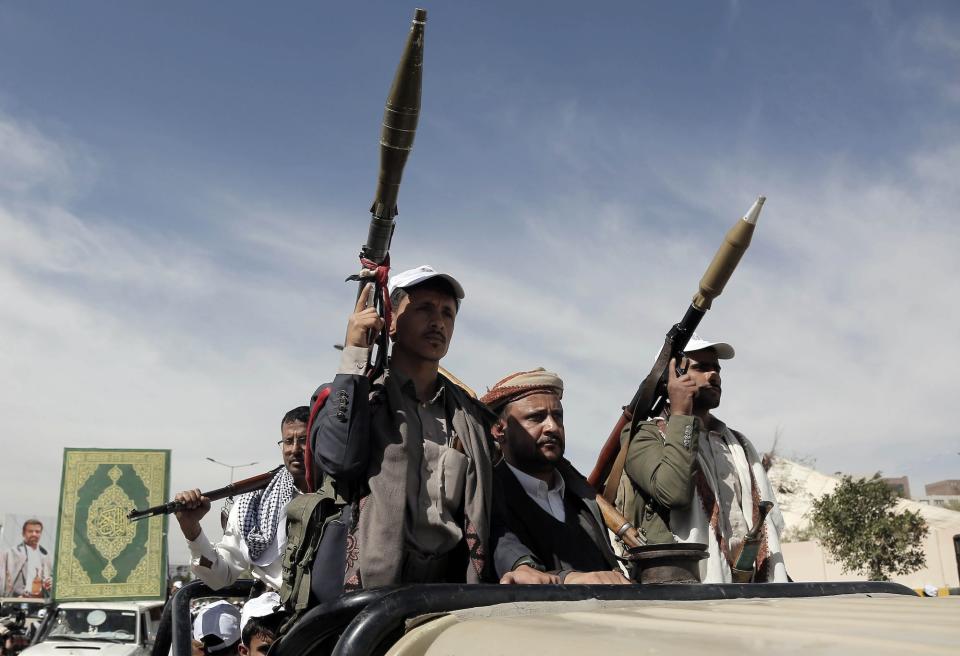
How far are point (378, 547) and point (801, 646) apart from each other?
151 cm

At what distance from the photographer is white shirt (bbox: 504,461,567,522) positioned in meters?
3.50

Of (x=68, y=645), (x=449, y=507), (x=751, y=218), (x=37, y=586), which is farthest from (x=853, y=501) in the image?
(x=37, y=586)

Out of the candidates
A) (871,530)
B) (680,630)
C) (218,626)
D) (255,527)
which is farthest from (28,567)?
(680,630)

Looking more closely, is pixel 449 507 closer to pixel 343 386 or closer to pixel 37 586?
pixel 343 386

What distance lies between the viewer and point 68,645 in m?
11.8

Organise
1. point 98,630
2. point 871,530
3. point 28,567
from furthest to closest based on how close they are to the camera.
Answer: point 28,567
point 871,530
point 98,630

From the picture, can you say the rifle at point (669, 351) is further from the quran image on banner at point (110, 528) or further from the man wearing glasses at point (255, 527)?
the quran image on banner at point (110, 528)

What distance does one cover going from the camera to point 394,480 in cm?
259

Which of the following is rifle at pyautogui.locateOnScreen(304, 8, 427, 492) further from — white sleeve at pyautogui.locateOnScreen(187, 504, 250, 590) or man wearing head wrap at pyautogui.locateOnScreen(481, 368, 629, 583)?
white sleeve at pyautogui.locateOnScreen(187, 504, 250, 590)

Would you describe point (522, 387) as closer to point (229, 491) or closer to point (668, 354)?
point (668, 354)

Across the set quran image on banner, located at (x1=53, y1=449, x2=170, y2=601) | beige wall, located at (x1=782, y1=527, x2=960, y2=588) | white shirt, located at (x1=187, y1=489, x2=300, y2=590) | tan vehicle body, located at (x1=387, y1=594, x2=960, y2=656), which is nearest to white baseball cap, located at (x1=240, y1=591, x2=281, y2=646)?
white shirt, located at (x1=187, y1=489, x2=300, y2=590)

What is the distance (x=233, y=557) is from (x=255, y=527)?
0.89 ft

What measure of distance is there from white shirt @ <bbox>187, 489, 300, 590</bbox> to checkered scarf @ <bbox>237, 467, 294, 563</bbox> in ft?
0.09

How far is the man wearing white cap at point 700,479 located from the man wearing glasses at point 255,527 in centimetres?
175
